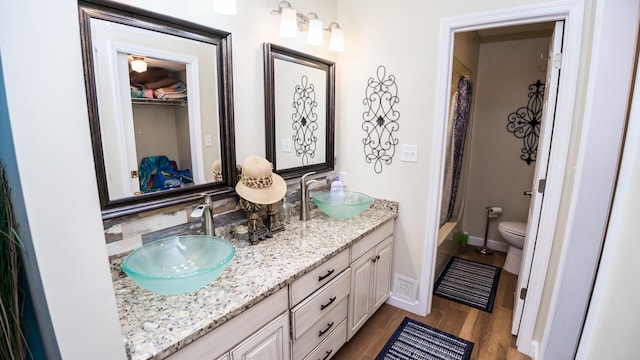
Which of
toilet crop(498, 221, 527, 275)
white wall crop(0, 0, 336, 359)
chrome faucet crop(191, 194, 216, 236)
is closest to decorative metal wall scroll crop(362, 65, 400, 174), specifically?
chrome faucet crop(191, 194, 216, 236)

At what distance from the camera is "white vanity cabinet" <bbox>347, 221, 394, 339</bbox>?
1876 mm

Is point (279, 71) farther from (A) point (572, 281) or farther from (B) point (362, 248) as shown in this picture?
(A) point (572, 281)

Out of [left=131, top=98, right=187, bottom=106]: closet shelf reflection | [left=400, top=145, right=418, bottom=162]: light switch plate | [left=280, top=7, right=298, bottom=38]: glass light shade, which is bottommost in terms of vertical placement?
[left=400, top=145, right=418, bottom=162]: light switch plate

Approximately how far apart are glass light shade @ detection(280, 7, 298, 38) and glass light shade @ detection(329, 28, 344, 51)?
444mm

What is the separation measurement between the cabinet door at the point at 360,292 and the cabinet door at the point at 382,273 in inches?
3.2

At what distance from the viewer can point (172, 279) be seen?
1030 mm

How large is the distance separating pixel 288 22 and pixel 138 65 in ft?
2.91

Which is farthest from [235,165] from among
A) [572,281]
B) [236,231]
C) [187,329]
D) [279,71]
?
[572,281]

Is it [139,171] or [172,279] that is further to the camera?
[139,171]

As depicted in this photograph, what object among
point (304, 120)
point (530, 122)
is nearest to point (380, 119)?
point (304, 120)

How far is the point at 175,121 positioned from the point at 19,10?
89 centimetres

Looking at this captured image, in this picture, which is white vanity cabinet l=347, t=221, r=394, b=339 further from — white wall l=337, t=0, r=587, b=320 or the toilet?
the toilet

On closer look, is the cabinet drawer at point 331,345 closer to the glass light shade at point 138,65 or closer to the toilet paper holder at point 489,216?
the glass light shade at point 138,65

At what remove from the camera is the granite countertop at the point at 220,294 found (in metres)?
0.92
